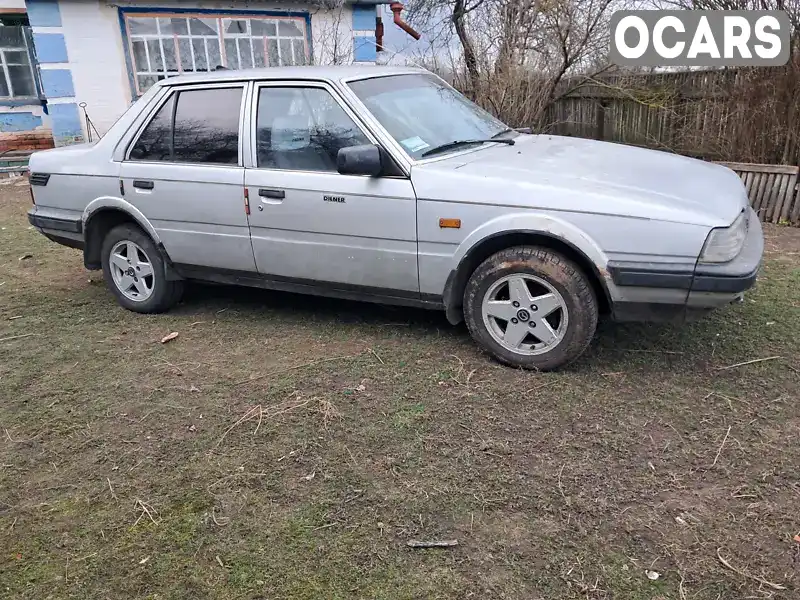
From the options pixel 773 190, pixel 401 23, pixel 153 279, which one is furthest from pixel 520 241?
pixel 401 23

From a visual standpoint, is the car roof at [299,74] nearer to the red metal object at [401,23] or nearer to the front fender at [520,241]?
the front fender at [520,241]

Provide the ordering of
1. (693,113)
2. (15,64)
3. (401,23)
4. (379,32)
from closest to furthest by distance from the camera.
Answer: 1. (693,113)
2. (15,64)
3. (379,32)
4. (401,23)

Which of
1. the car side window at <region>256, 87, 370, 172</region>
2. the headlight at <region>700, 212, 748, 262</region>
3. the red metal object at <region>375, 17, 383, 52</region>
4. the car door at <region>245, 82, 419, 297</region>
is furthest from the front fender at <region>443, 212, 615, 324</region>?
the red metal object at <region>375, 17, 383, 52</region>

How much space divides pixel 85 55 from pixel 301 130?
34.4ft

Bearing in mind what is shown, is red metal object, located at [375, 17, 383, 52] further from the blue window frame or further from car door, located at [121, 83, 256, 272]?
car door, located at [121, 83, 256, 272]

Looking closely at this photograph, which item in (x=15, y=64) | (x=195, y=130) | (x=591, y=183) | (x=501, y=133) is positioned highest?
(x=15, y=64)

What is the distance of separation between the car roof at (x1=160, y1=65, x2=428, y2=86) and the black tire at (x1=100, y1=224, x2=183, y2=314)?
113cm

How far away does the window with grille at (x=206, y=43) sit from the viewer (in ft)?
42.9

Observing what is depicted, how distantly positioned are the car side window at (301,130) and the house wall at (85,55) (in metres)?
8.92

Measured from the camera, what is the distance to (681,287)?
3.44 meters

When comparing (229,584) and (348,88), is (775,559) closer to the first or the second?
(229,584)

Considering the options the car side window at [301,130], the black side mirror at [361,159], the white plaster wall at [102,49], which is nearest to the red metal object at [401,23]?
the white plaster wall at [102,49]

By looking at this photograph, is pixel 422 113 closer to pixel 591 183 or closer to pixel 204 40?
pixel 591 183

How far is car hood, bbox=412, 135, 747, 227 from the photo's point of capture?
137 inches
